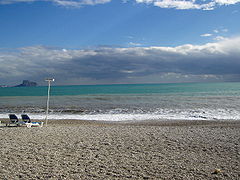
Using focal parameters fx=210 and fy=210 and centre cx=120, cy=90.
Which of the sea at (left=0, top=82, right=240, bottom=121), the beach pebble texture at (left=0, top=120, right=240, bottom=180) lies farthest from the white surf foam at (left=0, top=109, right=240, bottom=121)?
the beach pebble texture at (left=0, top=120, right=240, bottom=180)

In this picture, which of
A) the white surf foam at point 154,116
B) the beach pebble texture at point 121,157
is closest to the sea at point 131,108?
the white surf foam at point 154,116

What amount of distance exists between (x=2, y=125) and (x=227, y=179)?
12562 millimetres

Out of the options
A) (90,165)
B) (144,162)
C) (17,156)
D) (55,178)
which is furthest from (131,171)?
(17,156)

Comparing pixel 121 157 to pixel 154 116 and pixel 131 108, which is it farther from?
Result: pixel 131 108

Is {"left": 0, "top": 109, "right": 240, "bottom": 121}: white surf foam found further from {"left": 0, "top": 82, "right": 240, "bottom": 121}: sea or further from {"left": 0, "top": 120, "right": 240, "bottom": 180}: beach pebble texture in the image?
{"left": 0, "top": 120, "right": 240, "bottom": 180}: beach pebble texture

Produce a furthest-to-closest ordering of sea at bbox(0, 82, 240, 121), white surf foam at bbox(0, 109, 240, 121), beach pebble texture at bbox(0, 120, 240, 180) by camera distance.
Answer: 1. sea at bbox(0, 82, 240, 121)
2. white surf foam at bbox(0, 109, 240, 121)
3. beach pebble texture at bbox(0, 120, 240, 180)

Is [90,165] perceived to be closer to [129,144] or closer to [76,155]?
[76,155]

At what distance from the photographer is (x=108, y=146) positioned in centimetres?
770

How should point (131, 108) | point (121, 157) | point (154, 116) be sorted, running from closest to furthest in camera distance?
point (121, 157), point (154, 116), point (131, 108)

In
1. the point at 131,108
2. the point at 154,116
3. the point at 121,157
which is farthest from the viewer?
the point at 131,108

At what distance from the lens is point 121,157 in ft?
20.9

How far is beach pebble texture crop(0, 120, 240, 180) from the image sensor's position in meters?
5.12

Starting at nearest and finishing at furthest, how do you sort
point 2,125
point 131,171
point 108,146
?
1. point 131,171
2. point 108,146
3. point 2,125

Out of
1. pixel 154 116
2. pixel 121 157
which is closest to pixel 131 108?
pixel 154 116
